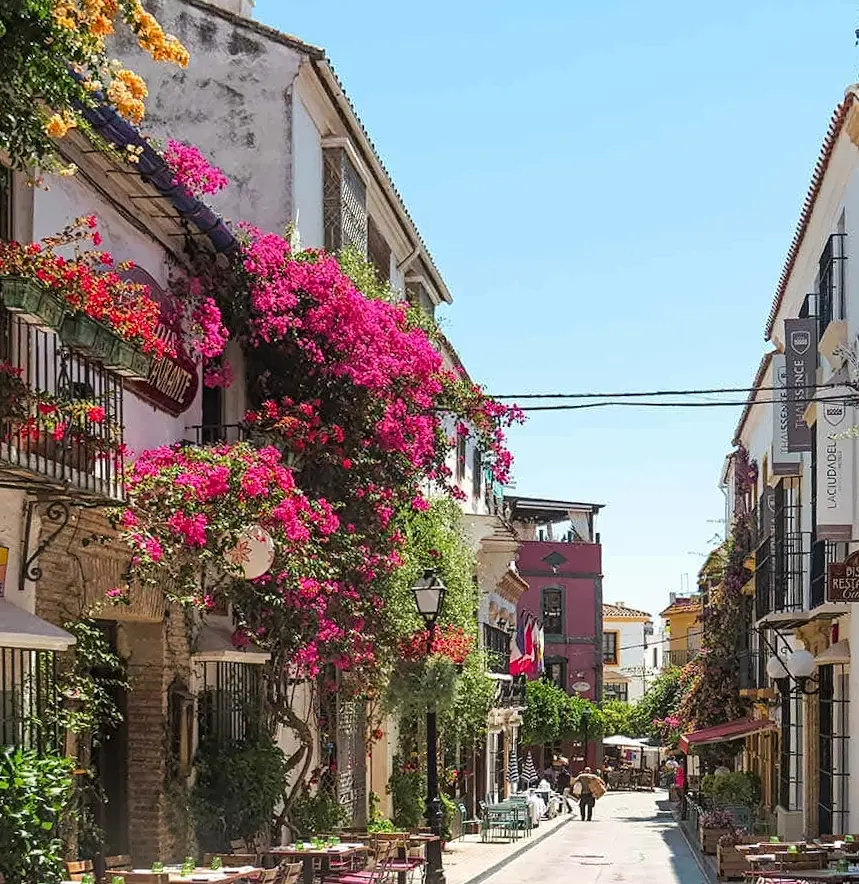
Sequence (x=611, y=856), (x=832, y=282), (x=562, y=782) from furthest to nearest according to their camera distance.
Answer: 1. (x=562, y=782)
2. (x=611, y=856)
3. (x=832, y=282)

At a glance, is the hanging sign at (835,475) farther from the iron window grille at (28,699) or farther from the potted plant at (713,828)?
the iron window grille at (28,699)

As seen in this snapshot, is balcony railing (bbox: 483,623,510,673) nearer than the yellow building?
Yes

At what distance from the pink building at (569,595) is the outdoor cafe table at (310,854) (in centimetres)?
5782

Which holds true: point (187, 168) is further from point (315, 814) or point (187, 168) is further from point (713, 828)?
point (713, 828)

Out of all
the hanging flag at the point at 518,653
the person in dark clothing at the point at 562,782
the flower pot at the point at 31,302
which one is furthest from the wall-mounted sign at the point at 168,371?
the person in dark clothing at the point at 562,782

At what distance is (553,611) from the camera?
255 feet

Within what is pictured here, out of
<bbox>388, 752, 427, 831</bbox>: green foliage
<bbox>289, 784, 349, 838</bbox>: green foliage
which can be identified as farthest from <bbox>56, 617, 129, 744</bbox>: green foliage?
<bbox>388, 752, 427, 831</bbox>: green foliage

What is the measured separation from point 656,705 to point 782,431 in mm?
56290

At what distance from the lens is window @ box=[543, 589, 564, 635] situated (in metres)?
77.3

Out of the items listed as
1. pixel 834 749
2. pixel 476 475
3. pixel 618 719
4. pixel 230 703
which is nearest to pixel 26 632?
pixel 230 703

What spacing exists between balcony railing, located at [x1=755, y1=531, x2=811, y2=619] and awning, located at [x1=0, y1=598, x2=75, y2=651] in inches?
694

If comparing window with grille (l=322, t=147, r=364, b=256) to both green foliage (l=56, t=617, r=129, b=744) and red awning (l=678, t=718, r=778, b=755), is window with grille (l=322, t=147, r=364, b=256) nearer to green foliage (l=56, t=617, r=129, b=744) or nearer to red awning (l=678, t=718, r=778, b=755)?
green foliage (l=56, t=617, r=129, b=744)

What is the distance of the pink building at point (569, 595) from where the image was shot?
7681 centimetres

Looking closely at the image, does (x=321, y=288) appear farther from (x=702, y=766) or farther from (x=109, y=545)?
(x=702, y=766)
